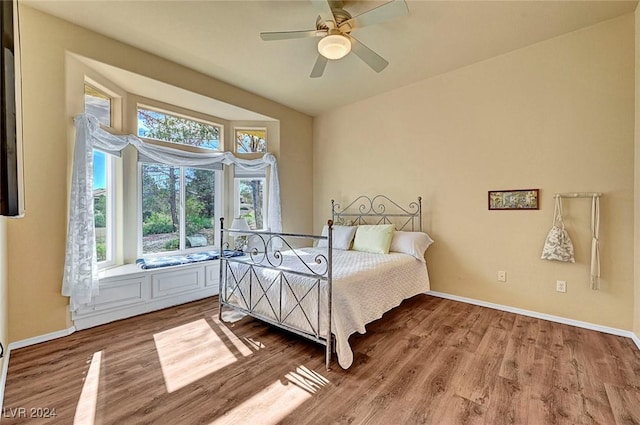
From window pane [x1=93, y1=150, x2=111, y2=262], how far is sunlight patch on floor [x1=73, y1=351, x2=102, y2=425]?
1.60 m

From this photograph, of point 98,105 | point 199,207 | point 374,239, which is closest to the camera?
point 98,105

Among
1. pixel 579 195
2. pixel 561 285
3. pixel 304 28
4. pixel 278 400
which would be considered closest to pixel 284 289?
pixel 278 400

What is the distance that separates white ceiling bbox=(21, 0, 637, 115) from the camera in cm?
249

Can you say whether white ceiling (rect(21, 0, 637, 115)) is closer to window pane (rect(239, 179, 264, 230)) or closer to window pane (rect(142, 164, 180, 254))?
window pane (rect(142, 164, 180, 254))

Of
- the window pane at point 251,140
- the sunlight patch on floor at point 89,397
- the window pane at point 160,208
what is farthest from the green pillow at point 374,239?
the sunlight patch on floor at point 89,397

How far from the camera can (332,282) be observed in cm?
227

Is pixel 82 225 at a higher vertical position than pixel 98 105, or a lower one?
lower

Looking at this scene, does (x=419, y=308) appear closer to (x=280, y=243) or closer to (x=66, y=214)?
(x=280, y=243)

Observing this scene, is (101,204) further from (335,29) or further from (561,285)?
(561,285)

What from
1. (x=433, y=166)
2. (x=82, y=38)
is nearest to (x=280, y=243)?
(x=433, y=166)

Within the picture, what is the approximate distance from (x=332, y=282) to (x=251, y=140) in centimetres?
348

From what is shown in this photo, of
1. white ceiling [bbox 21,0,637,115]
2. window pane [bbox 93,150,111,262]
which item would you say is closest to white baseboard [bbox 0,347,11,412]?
window pane [bbox 93,150,111,262]

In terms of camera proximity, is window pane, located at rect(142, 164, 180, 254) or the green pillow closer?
the green pillow

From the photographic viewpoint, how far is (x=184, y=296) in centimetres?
364
